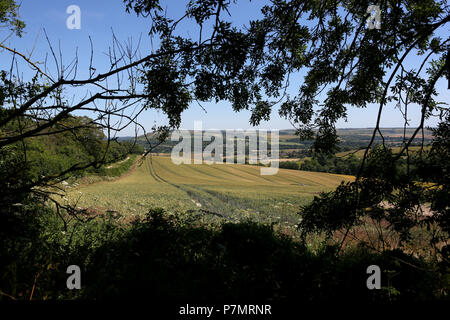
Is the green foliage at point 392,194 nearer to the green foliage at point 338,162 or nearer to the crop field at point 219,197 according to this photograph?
the green foliage at point 338,162

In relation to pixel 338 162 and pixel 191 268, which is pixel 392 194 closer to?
pixel 338 162

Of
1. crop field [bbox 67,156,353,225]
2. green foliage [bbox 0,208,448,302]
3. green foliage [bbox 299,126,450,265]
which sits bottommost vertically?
crop field [bbox 67,156,353,225]

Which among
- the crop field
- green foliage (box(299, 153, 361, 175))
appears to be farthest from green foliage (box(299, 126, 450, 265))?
the crop field

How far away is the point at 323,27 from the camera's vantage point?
16.8 feet

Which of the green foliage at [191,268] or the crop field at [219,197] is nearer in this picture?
the green foliage at [191,268]

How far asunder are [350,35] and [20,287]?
7.41 metres

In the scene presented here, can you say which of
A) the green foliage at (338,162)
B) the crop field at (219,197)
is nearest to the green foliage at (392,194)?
the green foliage at (338,162)

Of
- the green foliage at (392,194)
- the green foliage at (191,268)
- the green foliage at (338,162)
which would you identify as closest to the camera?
the green foliage at (191,268)

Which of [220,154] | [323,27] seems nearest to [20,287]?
[323,27]

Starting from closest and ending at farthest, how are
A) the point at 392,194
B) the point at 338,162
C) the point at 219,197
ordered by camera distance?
the point at 392,194 → the point at 338,162 → the point at 219,197

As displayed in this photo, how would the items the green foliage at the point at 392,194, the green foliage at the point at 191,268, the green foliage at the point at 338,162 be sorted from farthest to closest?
1. the green foliage at the point at 338,162
2. the green foliage at the point at 392,194
3. the green foliage at the point at 191,268

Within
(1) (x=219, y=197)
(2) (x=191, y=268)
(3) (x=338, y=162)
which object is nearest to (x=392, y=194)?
(3) (x=338, y=162)

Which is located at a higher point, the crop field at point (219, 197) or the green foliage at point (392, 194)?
the green foliage at point (392, 194)

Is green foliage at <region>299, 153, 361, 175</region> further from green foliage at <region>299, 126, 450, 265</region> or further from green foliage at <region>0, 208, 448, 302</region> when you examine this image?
green foliage at <region>0, 208, 448, 302</region>
